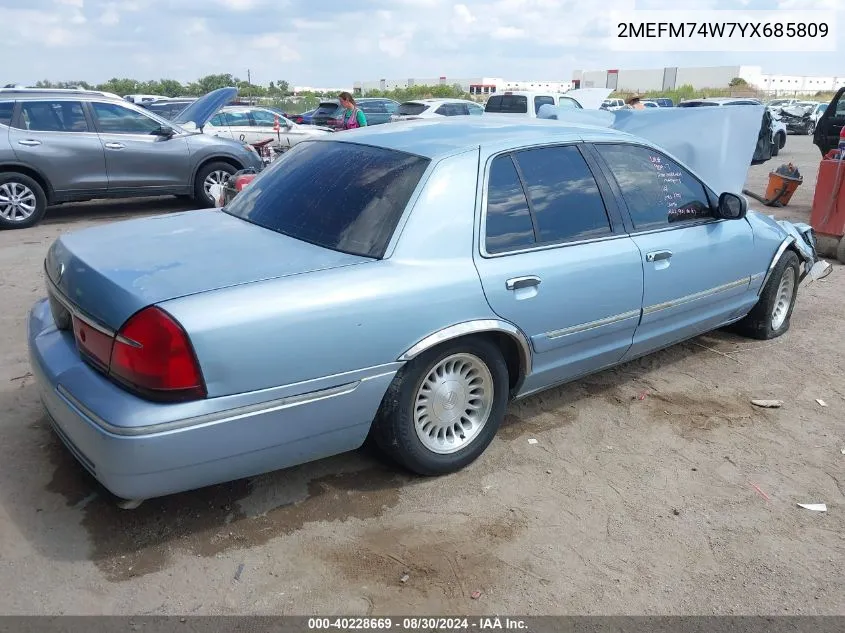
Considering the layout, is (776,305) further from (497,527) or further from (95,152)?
(95,152)

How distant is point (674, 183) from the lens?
170 inches

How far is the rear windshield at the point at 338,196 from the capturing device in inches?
125

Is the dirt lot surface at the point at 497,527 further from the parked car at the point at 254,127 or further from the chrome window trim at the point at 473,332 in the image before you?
the parked car at the point at 254,127

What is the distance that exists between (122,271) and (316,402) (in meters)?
0.95

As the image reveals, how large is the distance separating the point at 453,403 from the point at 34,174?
827 cm

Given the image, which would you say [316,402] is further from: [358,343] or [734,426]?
[734,426]

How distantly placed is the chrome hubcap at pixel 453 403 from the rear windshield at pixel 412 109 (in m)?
16.4

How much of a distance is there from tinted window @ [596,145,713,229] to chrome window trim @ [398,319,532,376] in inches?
42.9

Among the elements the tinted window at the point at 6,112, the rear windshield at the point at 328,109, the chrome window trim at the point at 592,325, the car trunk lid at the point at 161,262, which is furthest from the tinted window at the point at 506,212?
the rear windshield at the point at 328,109

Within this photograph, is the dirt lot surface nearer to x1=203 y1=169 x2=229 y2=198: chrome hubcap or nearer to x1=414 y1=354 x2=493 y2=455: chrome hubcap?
x1=414 y1=354 x2=493 y2=455: chrome hubcap

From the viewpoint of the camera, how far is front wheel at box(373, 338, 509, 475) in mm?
3105

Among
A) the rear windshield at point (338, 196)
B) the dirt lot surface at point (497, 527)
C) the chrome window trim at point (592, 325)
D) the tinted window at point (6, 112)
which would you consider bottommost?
the dirt lot surface at point (497, 527)

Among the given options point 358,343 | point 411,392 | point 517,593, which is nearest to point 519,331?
point 411,392

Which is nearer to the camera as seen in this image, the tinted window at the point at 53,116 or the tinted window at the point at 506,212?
the tinted window at the point at 506,212
